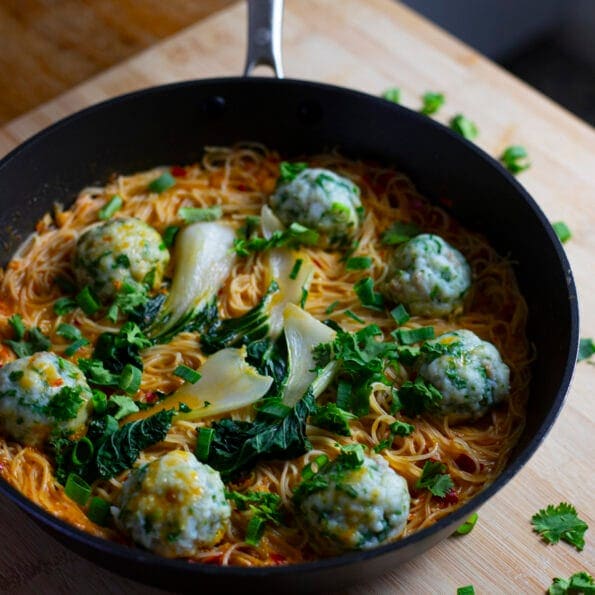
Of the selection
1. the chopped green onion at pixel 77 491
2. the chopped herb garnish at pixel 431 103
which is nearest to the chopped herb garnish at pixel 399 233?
the chopped herb garnish at pixel 431 103

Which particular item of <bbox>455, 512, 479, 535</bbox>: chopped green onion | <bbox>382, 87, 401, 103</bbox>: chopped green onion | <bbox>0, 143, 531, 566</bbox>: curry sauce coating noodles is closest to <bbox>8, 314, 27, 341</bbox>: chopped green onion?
<bbox>0, 143, 531, 566</bbox>: curry sauce coating noodles

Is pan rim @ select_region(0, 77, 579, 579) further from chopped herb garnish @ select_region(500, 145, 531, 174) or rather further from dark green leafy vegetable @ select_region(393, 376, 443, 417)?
chopped herb garnish @ select_region(500, 145, 531, 174)

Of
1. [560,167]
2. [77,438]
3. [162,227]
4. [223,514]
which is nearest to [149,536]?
[223,514]

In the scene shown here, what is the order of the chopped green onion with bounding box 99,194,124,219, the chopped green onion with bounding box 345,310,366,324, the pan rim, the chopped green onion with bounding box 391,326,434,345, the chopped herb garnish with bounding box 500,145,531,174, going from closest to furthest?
the pan rim → the chopped green onion with bounding box 391,326,434,345 → the chopped green onion with bounding box 345,310,366,324 → the chopped green onion with bounding box 99,194,124,219 → the chopped herb garnish with bounding box 500,145,531,174

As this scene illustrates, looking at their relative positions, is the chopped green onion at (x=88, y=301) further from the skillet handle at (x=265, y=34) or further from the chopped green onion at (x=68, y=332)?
the skillet handle at (x=265, y=34)

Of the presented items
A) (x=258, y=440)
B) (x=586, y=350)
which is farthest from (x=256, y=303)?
(x=586, y=350)
